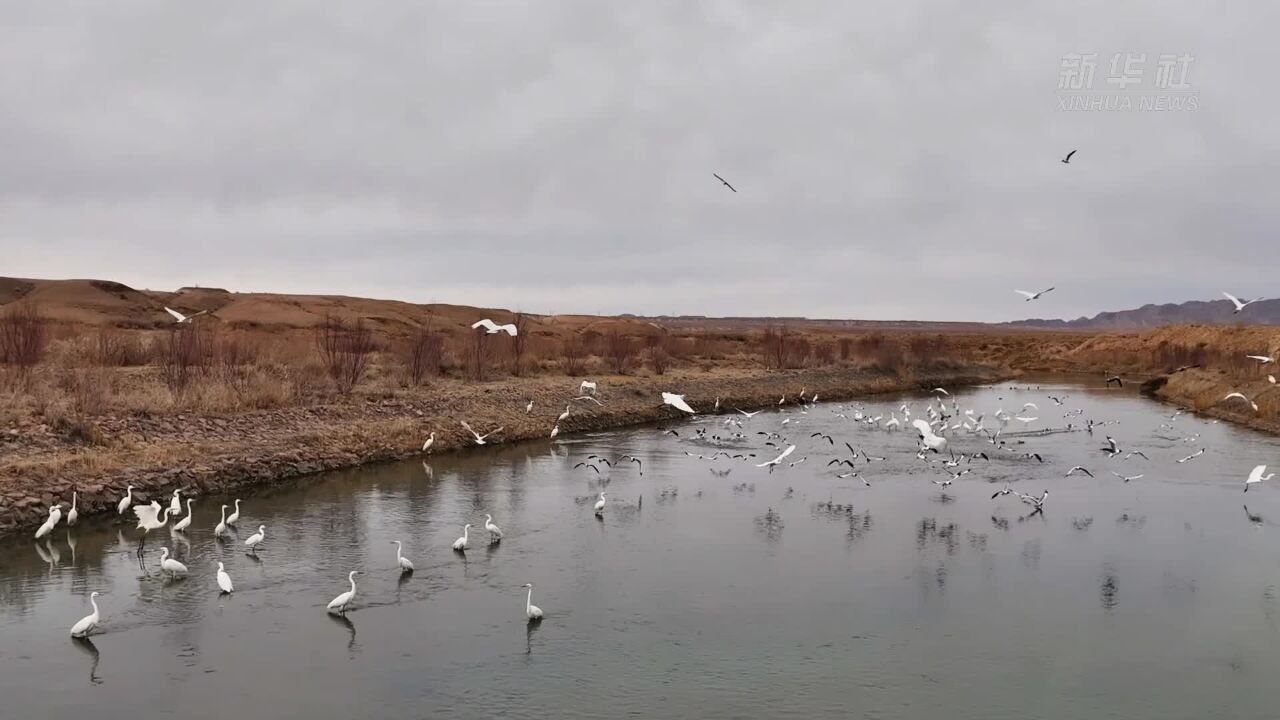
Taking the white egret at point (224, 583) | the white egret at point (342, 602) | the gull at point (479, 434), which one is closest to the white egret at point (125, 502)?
the white egret at point (224, 583)

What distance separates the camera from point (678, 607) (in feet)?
45.3

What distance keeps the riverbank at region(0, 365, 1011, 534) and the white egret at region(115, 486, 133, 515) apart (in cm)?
15

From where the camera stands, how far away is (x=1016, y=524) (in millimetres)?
19453

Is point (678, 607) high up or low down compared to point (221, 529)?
up

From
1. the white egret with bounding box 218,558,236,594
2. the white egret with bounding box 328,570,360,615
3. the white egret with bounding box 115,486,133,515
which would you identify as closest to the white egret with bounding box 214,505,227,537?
the white egret with bounding box 115,486,133,515

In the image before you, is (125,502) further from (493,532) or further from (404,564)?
(493,532)

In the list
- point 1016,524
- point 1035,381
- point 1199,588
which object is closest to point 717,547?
point 1016,524

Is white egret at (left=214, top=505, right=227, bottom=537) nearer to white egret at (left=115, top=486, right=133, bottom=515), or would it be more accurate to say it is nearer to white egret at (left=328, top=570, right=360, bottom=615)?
white egret at (left=115, top=486, right=133, bottom=515)

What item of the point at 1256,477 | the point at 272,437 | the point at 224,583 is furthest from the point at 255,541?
the point at 1256,477

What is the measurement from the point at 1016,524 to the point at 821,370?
39.2m

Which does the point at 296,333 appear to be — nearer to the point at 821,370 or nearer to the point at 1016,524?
the point at 821,370

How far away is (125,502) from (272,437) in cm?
685

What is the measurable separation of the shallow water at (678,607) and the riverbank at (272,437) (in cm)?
123

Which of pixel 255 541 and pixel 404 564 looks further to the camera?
pixel 255 541
